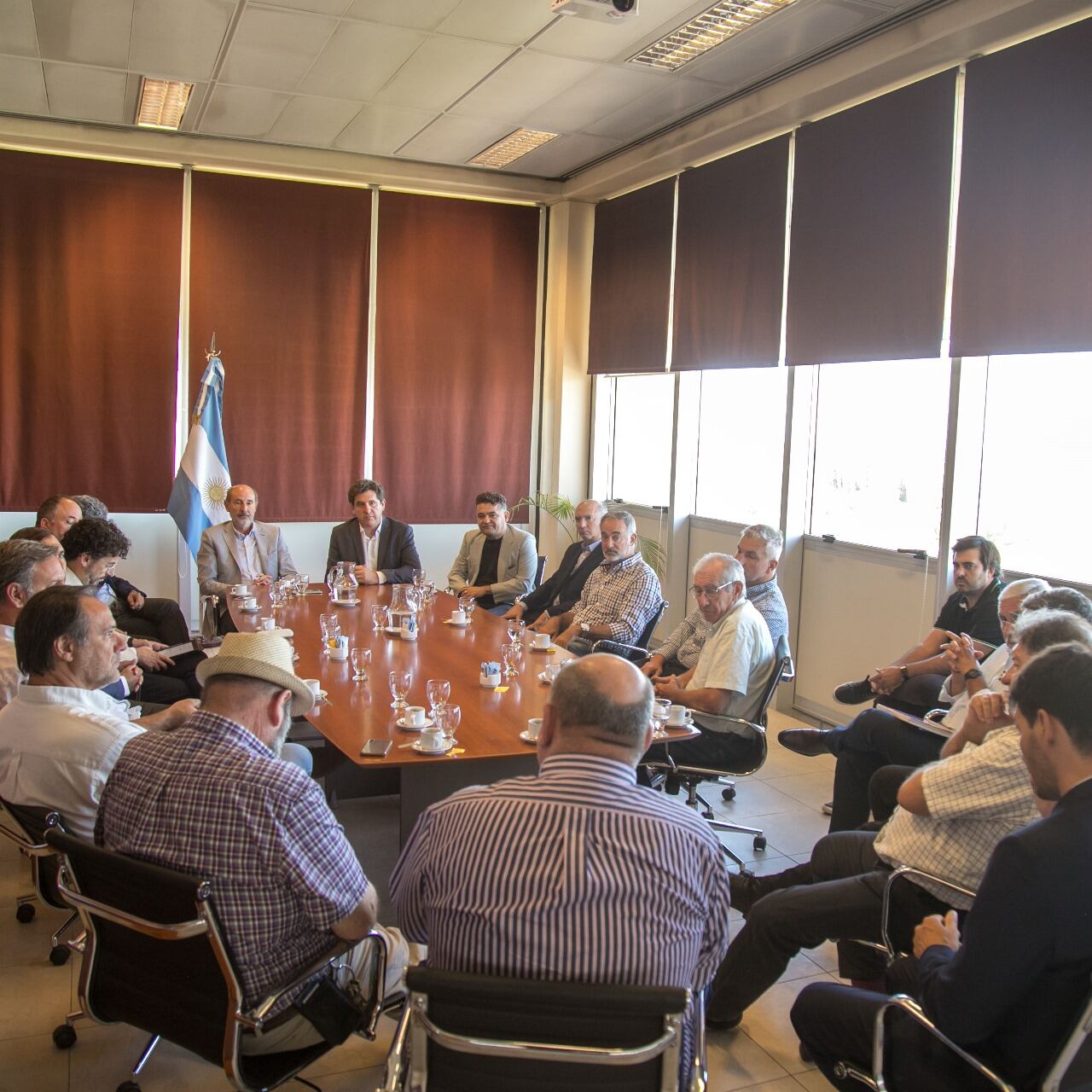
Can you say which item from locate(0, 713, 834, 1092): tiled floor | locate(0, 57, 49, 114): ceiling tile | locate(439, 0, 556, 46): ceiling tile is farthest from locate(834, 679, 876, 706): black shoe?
locate(0, 57, 49, 114): ceiling tile

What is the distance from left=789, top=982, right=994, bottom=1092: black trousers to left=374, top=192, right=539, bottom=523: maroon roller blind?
688 centimetres

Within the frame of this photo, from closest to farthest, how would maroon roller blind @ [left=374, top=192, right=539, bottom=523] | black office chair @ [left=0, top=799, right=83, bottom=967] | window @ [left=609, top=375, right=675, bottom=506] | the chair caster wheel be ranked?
black office chair @ [left=0, top=799, right=83, bottom=967] → the chair caster wheel → window @ [left=609, top=375, right=675, bottom=506] → maroon roller blind @ [left=374, top=192, right=539, bottom=523]

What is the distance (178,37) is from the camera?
5.57 meters

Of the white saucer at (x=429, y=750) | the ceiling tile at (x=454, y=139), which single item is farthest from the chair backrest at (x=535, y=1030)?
the ceiling tile at (x=454, y=139)

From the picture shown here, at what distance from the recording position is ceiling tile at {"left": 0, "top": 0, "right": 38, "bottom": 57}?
519 cm

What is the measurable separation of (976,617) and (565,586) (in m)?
2.42

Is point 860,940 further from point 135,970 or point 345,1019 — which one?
point 135,970

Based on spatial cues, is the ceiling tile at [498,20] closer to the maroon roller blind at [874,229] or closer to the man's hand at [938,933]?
the maroon roller blind at [874,229]

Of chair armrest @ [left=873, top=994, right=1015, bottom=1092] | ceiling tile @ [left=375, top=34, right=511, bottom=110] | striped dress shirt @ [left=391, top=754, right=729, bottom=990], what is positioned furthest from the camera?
ceiling tile @ [left=375, top=34, right=511, bottom=110]

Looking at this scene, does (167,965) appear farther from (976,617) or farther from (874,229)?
(874,229)

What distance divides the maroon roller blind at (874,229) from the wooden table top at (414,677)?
2557mm

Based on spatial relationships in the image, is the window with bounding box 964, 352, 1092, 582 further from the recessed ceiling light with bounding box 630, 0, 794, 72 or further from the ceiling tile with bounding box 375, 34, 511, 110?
the ceiling tile with bounding box 375, 34, 511, 110

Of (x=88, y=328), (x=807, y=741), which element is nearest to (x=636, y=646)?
(x=807, y=741)

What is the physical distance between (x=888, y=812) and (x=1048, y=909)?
1942mm
